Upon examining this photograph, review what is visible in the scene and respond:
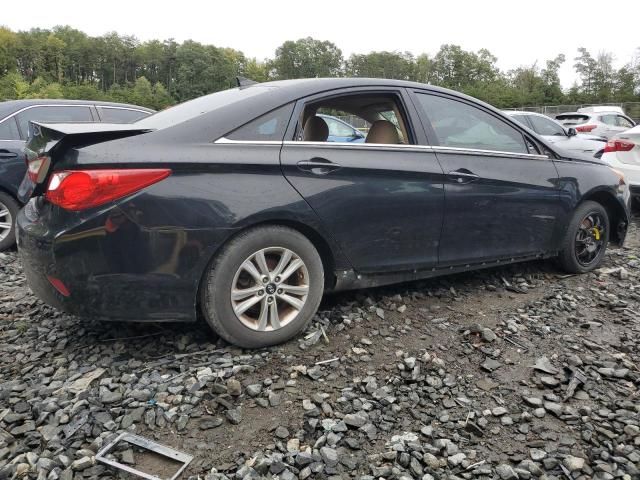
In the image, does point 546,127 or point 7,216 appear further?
point 546,127

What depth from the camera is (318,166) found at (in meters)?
3.09

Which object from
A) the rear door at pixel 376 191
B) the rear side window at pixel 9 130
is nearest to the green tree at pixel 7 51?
the rear side window at pixel 9 130

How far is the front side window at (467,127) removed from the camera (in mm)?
3701

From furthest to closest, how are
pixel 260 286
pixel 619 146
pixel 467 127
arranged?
pixel 619 146 < pixel 467 127 < pixel 260 286

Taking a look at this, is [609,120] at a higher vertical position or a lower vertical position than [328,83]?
higher

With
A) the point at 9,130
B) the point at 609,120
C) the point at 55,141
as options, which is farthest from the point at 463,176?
the point at 609,120

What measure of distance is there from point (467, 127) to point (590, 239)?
5.37 ft

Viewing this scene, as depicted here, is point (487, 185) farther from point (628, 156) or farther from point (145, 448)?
point (628, 156)

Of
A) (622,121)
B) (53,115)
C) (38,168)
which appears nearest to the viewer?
(38,168)

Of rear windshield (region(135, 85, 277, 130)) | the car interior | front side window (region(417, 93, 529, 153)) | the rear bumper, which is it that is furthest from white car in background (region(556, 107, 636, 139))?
the rear bumper

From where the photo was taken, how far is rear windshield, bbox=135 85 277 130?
9.90 ft

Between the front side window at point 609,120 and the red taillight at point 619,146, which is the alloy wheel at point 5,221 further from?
the front side window at point 609,120

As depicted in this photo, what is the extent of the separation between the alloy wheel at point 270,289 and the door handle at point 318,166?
491 millimetres

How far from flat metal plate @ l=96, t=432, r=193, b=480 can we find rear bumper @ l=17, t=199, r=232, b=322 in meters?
0.67
